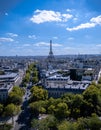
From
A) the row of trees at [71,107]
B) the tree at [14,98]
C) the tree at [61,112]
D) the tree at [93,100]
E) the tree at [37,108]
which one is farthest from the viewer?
the tree at [14,98]

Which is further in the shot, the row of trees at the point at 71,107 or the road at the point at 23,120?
the row of trees at the point at 71,107

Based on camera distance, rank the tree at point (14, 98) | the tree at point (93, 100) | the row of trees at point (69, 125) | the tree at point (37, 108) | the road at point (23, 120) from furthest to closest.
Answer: the tree at point (14, 98), the tree at point (93, 100), the tree at point (37, 108), the road at point (23, 120), the row of trees at point (69, 125)

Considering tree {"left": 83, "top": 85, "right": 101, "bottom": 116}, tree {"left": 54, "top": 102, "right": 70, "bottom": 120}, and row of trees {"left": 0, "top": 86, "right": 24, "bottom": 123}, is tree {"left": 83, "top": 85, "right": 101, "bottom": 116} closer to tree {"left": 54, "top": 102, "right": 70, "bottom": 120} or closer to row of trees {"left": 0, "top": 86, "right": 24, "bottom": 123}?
tree {"left": 54, "top": 102, "right": 70, "bottom": 120}

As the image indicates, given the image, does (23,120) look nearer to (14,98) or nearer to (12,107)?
(12,107)

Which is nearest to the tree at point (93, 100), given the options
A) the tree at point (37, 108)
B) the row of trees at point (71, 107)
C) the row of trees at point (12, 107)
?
the row of trees at point (71, 107)

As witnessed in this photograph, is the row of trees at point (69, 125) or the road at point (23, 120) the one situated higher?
the row of trees at point (69, 125)

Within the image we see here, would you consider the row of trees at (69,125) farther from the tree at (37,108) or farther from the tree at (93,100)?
the tree at (93,100)

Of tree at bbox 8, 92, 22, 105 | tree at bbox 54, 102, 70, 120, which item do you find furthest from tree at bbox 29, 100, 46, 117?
tree at bbox 8, 92, 22, 105

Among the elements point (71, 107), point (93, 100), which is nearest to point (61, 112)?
point (71, 107)

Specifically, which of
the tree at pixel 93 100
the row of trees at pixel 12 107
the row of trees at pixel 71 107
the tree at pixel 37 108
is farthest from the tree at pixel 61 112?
the row of trees at pixel 12 107

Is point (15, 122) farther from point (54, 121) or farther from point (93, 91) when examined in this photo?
point (93, 91)

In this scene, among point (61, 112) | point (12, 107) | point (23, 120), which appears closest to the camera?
point (61, 112)

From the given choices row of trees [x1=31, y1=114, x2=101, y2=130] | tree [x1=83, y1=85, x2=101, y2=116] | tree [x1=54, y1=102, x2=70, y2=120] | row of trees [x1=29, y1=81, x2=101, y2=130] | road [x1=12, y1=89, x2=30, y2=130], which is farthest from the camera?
tree [x1=83, y1=85, x2=101, y2=116]
